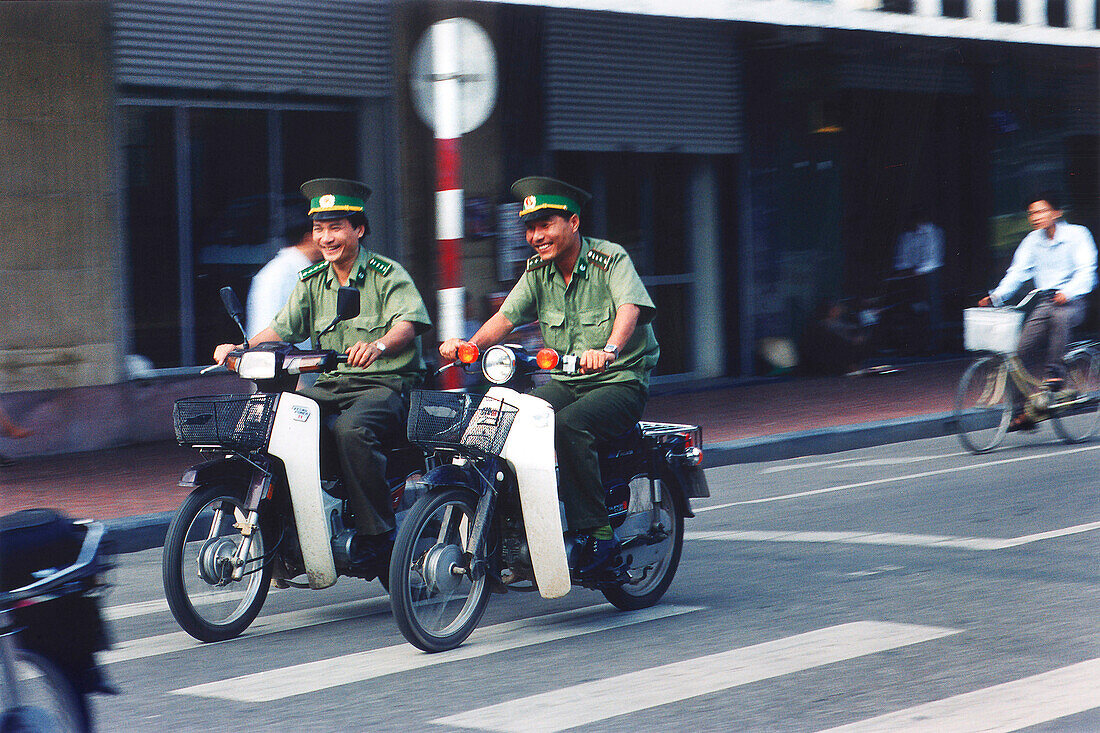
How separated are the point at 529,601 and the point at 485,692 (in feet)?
5.27

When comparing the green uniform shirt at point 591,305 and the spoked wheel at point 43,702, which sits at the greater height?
the green uniform shirt at point 591,305

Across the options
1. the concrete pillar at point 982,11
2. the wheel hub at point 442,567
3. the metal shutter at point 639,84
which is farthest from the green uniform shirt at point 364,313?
the concrete pillar at point 982,11

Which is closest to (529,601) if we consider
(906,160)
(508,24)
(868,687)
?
(868,687)

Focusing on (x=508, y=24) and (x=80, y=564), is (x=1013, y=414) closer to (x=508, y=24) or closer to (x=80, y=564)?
(x=508, y=24)

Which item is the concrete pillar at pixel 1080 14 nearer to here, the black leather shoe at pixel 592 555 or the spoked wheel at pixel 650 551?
the spoked wheel at pixel 650 551

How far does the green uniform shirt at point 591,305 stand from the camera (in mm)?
5766

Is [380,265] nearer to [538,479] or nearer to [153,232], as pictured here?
[538,479]

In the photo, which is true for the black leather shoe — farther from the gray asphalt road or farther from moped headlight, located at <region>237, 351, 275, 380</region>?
moped headlight, located at <region>237, 351, 275, 380</region>

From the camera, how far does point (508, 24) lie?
47.2ft

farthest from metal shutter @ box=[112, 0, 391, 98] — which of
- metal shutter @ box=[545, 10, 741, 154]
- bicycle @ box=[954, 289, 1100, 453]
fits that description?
bicycle @ box=[954, 289, 1100, 453]

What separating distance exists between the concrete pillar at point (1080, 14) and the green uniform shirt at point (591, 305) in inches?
577

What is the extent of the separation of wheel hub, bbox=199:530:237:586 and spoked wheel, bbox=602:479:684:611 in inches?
61.1

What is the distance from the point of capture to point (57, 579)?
3.15m

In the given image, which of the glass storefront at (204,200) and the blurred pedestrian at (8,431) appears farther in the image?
the glass storefront at (204,200)
